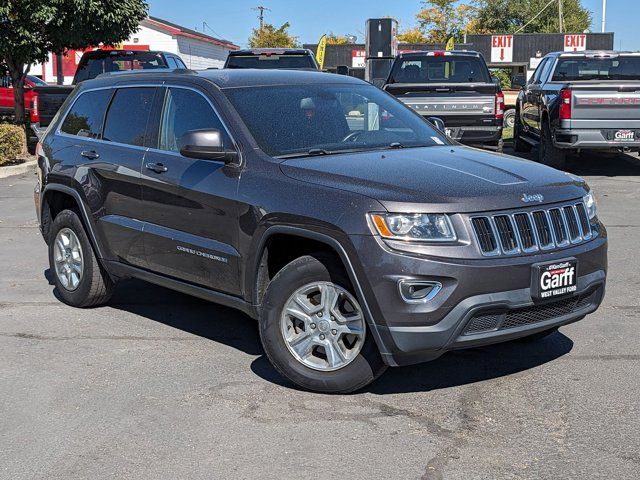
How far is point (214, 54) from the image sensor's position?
59188 mm

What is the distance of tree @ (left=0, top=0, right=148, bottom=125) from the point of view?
740 inches

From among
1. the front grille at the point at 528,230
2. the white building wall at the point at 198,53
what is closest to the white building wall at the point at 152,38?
the white building wall at the point at 198,53

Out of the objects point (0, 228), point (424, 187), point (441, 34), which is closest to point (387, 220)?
point (424, 187)

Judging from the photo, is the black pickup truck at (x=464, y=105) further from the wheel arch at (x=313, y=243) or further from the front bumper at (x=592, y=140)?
the wheel arch at (x=313, y=243)

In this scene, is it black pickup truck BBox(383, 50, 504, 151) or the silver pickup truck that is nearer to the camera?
the silver pickup truck

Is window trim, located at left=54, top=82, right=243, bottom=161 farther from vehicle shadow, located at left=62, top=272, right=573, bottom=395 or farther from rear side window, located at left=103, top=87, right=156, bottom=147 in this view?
vehicle shadow, located at left=62, top=272, right=573, bottom=395

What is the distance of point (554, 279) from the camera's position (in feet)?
16.0

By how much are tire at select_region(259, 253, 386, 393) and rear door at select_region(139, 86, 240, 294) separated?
0.47m

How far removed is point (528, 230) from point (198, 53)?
5233 cm

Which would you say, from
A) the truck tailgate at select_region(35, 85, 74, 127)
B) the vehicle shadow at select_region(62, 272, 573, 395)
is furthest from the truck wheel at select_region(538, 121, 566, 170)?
the vehicle shadow at select_region(62, 272, 573, 395)

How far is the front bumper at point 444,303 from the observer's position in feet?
15.1

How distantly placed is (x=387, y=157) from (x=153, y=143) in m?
1.69

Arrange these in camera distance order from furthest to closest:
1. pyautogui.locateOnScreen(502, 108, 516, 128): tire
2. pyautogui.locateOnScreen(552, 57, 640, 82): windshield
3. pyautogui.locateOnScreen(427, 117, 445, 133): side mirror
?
pyautogui.locateOnScreen(502, 108, 516, 128): tire < pyautogui.locateOnScreen(552, 57, 640, 82): windshield < pyautogui.locateOnScreen(427, 117, 445, 133): side mirror

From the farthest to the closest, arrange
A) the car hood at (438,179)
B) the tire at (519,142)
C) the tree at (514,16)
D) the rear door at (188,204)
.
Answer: the tree at (514,16)
the tire at (519,142)
the rear door at (188,204)
the car hood at (438,179)
